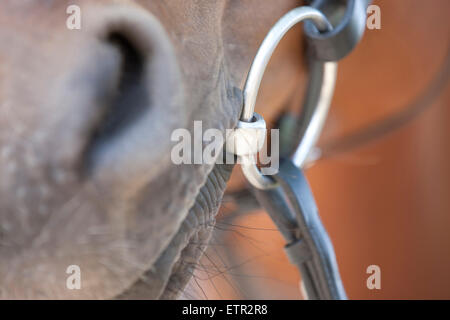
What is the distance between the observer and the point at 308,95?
65cm

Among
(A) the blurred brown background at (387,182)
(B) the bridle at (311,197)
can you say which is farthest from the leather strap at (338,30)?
(A) the blurred brown background at (387,182)

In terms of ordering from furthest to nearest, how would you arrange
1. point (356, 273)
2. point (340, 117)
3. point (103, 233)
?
point (356, 273) → point (340, 117) → point (103, 233)

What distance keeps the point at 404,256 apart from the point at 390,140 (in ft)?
0.76

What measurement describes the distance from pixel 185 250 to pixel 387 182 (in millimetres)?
607

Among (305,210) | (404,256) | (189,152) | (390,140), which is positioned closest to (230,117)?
(189,152)

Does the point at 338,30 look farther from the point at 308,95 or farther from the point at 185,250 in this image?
the point at 185,250

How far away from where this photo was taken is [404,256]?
97 centimetres

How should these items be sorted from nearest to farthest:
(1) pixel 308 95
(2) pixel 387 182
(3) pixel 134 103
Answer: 1. (3) pixel 134 103
2. (1) pixel 308 95
3. (2) pixel 387 182

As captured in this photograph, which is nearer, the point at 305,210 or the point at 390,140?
the point at 305,210

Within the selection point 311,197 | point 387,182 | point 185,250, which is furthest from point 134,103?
point 387,182

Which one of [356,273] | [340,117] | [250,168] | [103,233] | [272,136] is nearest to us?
[103,233]

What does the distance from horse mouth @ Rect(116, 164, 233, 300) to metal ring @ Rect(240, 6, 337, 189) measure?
0.05 metres

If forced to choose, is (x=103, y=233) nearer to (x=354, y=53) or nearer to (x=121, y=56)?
(x=121, y=56)
